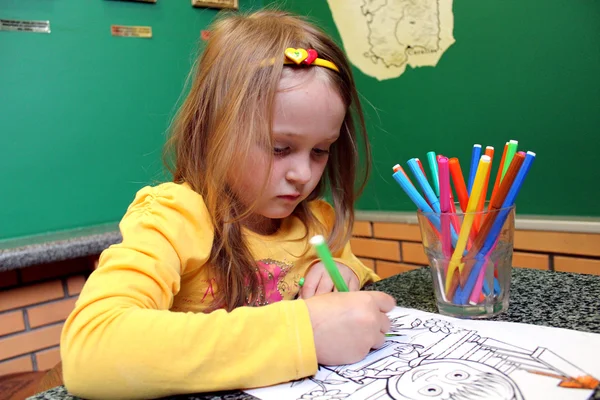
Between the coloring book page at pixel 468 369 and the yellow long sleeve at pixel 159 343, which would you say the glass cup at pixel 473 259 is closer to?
the coloring book page at pixel 468 369

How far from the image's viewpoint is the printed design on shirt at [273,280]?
66 cm

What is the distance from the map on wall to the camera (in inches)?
44.4

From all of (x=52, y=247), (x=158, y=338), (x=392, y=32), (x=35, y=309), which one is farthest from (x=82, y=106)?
(x=158, y=338)

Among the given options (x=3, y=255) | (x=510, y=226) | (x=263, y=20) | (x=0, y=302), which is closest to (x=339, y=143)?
(x=263, y=20)

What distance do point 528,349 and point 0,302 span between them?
114 centimetres

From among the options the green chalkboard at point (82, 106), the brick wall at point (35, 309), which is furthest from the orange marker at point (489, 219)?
the brick wall at point (35, 309)

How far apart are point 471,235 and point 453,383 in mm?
184

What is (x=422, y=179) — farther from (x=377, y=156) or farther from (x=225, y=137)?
(x=377, y=156)

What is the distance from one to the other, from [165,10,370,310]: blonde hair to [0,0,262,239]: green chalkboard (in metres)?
0.55

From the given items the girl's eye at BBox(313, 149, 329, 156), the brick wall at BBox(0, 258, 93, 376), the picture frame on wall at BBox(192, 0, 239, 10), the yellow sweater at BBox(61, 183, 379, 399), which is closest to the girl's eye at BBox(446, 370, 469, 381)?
the yellow sweater at BBox(61, 183, 379, 399)

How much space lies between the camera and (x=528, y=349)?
41cm

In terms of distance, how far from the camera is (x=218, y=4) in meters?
1.51

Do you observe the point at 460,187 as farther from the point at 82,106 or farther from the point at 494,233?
the point at 82,106

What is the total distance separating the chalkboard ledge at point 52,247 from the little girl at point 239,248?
488 mm
